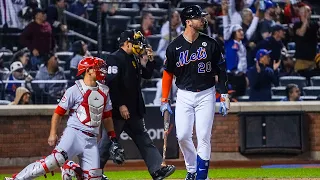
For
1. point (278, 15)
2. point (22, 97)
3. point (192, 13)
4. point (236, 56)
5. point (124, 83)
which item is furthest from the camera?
point (278, 15)

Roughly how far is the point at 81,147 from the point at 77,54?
6.81 m

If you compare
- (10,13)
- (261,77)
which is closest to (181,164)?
(261,77)

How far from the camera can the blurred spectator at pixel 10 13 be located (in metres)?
16.4

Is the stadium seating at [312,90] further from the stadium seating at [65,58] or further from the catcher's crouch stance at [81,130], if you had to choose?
the catcher's crouch stance at [81,130]

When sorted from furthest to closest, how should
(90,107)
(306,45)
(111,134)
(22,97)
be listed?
(306,45)
(22,97)
(111,134)
(90,107)

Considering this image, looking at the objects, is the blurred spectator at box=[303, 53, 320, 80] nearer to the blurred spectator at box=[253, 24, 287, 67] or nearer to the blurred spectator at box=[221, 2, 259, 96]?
the blurred spectator at box=[253, 24, 287, 67]

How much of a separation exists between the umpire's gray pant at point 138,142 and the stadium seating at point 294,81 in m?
6.32

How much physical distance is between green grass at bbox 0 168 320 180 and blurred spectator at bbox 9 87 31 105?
6.78ft

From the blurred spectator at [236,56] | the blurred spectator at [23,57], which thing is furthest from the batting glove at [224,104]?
the blurred spectator at [23,57]

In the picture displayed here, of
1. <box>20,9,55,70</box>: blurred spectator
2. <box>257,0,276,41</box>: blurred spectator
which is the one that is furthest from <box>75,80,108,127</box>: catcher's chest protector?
<box>257,0,276,41</box>: blurred spectator

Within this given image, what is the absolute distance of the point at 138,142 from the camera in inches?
452

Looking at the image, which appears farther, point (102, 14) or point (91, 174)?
point (102, 14)

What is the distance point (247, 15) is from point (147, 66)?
6.10m

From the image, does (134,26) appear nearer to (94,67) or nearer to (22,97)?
(22,97)
